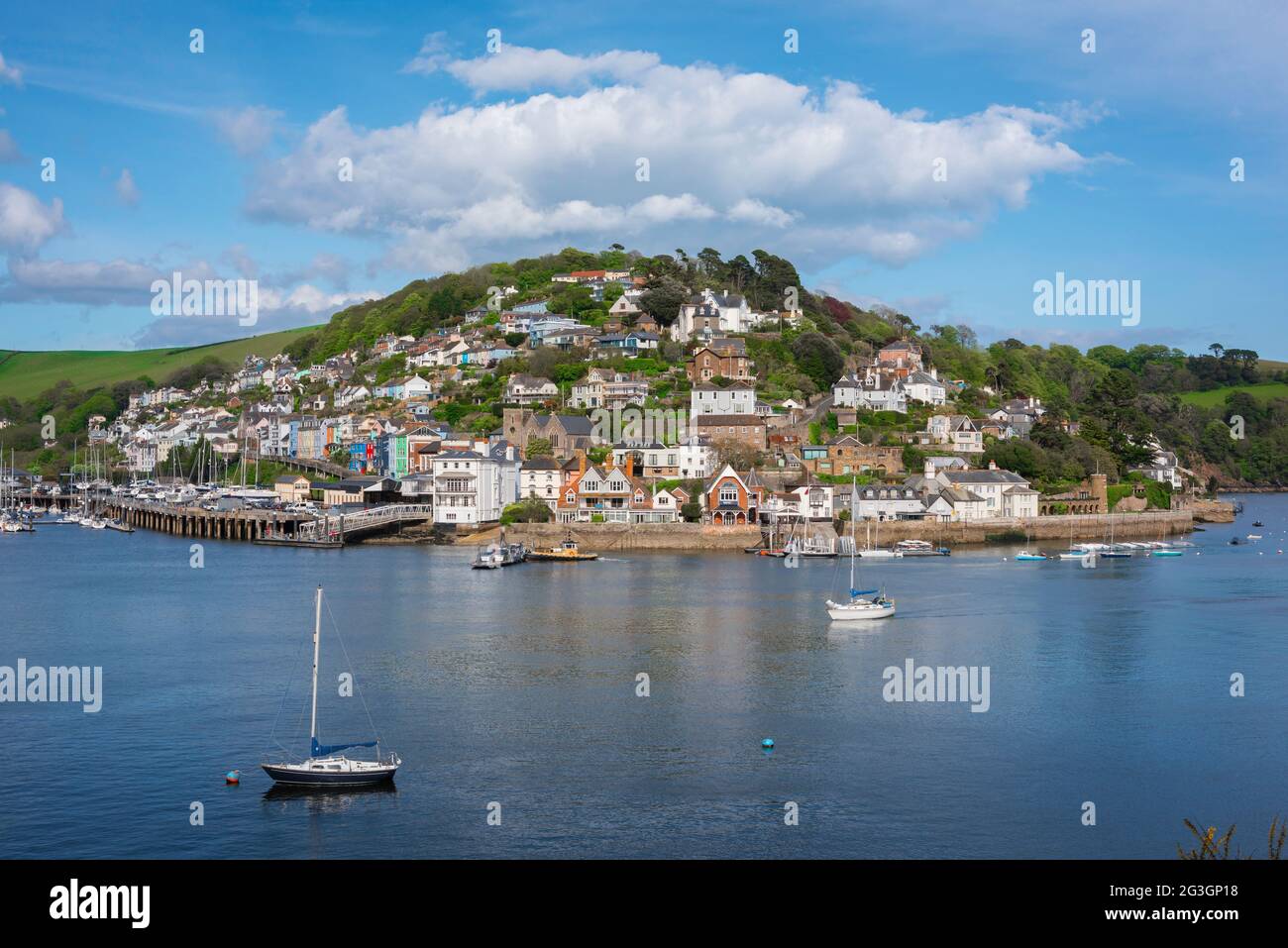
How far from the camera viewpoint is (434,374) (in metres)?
75.2

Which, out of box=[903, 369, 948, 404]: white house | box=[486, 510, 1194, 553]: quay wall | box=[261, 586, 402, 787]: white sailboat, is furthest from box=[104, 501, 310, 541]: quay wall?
box=[261, 586, 402, 787]: white sailboat

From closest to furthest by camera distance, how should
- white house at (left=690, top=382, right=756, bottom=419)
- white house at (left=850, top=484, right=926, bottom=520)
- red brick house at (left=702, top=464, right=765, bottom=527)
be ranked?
red brick house at (left=702, top=464, right=765, bottom=527) < white house at (left=850, top=484, right=926, bottom=520) < white house at (left=690, top=382, right=756, bottom=419)

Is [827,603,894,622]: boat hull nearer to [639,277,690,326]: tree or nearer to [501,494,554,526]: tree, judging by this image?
[501,494,554,526]: tree

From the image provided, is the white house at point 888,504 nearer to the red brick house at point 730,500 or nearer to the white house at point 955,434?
the red brick house at point 730,500

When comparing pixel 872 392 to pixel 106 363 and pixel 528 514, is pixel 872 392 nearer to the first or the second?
pixel 528 514

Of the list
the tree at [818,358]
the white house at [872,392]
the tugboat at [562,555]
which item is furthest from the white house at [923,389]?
the tugboat at [562,555]

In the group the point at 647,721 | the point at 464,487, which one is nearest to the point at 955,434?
the point at 464,487

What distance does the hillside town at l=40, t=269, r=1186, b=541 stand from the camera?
169 ft

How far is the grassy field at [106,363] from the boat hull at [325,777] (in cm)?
10721

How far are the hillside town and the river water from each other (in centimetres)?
1592

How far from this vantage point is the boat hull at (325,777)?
15023 mm

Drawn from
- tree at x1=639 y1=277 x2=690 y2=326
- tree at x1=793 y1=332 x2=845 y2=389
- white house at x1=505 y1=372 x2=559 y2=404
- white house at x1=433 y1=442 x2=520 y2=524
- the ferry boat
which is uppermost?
tree at x1=639 y1=277 x2=690 y2=326
